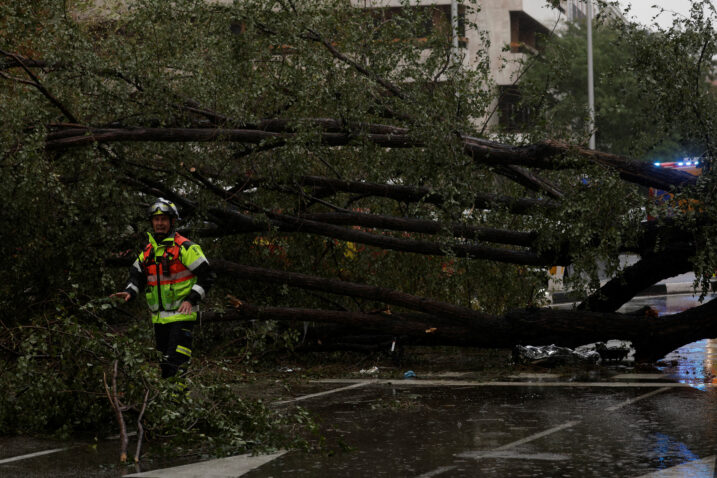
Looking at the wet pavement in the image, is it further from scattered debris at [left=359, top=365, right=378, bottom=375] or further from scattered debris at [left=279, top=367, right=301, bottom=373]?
scattered debris at [left=279, top=367, right=301, bottom=373]

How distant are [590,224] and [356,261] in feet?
13.0

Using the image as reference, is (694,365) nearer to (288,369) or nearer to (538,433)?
(288,369)

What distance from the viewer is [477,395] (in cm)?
944

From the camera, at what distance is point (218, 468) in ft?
20.0

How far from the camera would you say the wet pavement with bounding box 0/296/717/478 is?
236 inches

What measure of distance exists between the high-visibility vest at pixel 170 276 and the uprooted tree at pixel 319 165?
186cm

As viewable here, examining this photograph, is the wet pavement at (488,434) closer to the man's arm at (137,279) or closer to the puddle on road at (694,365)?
the puddle on road at (694,365)

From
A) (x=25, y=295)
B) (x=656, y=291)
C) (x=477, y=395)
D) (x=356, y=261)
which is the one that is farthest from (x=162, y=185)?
(x=656, y=291)

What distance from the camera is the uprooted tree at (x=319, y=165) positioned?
1009 cm

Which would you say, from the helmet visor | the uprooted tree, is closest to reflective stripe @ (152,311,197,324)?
the helmet visor

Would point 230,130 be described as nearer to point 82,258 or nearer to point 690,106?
point 82,258

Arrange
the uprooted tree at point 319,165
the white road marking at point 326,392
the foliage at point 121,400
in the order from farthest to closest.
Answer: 1. the uprooted tree at point 319,165
2. the white road marking at point 326,392
3. the foliage at point 121,400

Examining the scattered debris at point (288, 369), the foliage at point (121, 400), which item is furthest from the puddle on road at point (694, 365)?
the foliage at point (121, 400)

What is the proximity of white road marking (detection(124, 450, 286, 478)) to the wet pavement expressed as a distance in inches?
0.5
